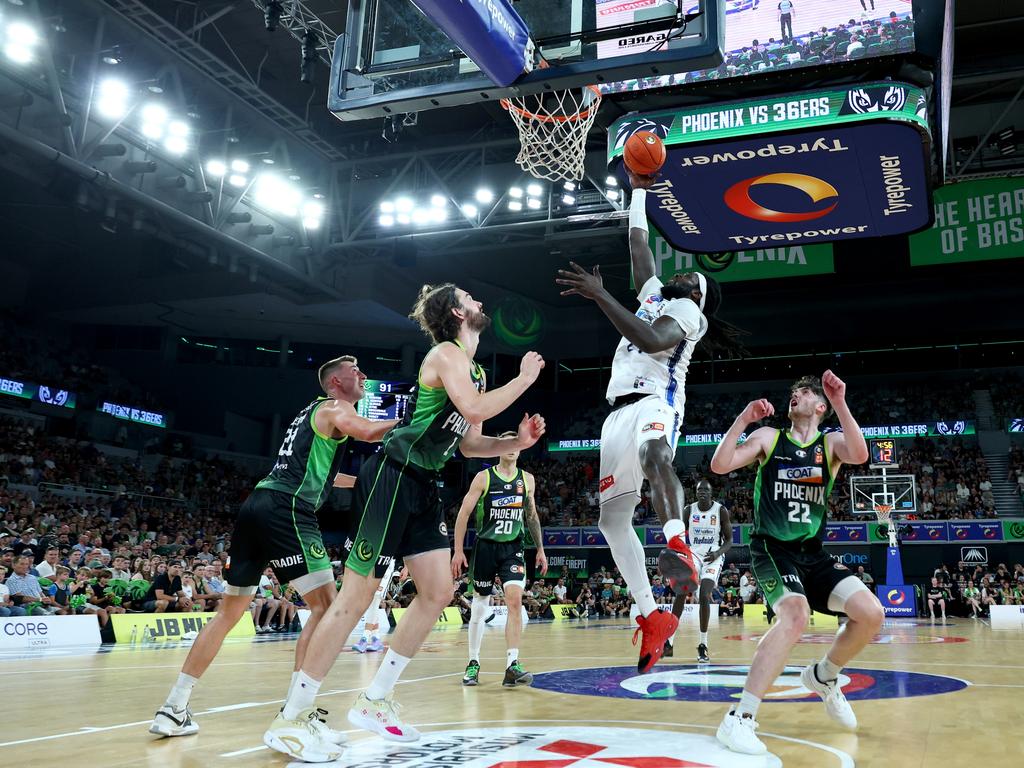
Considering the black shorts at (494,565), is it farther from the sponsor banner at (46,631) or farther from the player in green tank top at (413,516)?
the sponsor banner at (46,631)

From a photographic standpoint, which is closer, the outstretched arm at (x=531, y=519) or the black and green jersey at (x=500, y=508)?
the black and green jersey at (x=500, y=508)

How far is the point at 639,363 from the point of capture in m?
5.21

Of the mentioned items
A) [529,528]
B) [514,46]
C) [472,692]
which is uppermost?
[514,46]

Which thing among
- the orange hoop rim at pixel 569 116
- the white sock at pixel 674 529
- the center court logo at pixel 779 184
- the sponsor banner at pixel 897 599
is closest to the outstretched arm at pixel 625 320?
the white sock at pixel 674 529

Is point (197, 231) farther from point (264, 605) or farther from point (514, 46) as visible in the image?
point (514, 46)

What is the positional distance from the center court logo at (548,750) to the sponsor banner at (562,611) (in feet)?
70.6

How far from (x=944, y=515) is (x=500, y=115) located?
64.4ft

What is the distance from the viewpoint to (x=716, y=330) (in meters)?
5.91

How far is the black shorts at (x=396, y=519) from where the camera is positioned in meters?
4.43

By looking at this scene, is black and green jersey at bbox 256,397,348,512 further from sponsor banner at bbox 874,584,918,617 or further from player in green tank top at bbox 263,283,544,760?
sponsor banner at bbox 874,584,918,617

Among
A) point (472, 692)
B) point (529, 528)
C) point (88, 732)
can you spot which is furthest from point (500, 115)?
point (88, 732)

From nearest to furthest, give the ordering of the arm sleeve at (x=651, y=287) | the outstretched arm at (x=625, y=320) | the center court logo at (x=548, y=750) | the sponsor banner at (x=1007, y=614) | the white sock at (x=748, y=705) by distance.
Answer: the center court logo at (x=548, y=750)
the white sock at (x=748, y=705)
the outstretched arm at (x=625, y=320)
the arm sleeve at (x=651, y=287)
the sponsor banner at (x=1007, y=614)

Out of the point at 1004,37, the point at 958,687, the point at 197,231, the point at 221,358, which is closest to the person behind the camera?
the point at 958,687

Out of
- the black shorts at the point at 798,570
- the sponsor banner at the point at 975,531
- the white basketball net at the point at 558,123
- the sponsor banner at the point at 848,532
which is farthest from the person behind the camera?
the sponsor banner at the point at 848,532
